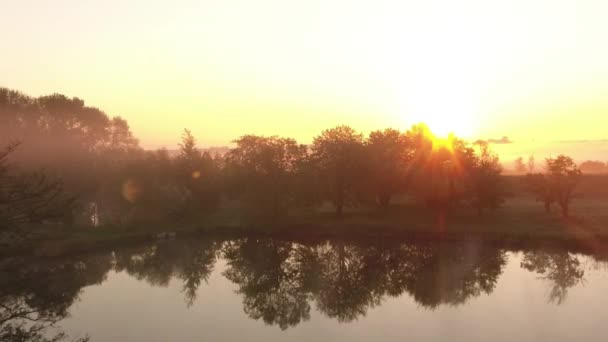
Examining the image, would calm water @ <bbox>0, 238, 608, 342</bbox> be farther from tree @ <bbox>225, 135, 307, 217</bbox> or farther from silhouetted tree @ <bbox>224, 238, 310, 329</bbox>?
tree @ <bbox>225, 135, 307, 217</bbox>

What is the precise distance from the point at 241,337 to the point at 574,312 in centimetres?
2307

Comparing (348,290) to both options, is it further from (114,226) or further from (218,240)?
(114,226)

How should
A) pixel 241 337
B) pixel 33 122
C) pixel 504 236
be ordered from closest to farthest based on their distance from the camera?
1. pixel 241 337
2. pixel 504 236
3. pixel 33 122

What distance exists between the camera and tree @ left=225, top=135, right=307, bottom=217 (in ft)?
213

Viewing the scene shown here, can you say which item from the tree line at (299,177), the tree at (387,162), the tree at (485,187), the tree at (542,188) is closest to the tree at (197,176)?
the tree line at (299,177)

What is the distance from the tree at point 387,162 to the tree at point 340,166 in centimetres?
223

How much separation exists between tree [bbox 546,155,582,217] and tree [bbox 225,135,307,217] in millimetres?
37091

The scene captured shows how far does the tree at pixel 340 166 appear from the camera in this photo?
66312 millimetres

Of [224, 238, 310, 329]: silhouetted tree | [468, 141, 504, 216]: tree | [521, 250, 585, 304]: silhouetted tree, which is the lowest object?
[224, 238, 310, 329]: silhouetted tree

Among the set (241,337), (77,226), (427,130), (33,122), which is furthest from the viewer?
(33,122)

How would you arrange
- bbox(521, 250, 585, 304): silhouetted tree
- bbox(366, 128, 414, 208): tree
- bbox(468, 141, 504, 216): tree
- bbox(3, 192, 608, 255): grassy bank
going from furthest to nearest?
bbox(366, 128, 414, 208): tree, bbox(468, 141, 504, 216): tree, bbox(3, 192, 608, 255): grassy bank, bbox(521, 250, 585, 304): silhouetted tree

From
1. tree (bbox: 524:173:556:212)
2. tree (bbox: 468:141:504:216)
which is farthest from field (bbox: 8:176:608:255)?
tree (bbox: 468:141:504:216)

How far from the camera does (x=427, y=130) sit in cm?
7975

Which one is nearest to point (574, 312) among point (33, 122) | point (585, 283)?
point (585, 283)
